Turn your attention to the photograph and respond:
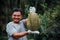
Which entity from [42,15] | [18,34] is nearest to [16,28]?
[18,34]

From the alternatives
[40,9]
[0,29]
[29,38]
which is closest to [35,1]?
[40,9]

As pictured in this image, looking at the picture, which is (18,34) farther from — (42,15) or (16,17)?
(42,15)

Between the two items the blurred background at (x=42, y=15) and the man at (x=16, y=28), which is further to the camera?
the blurred background at (x=42, y=15)

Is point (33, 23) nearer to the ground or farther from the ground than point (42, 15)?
farther from the ground

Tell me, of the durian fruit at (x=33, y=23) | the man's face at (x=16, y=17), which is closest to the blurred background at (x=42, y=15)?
the man's face at (x=16, y=17)

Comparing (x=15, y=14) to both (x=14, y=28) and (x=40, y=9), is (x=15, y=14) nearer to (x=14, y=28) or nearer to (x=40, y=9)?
(x=14, y=28)

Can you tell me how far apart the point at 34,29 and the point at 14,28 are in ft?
0.90

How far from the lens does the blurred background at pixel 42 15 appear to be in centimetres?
534

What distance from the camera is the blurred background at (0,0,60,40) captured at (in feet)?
17.5

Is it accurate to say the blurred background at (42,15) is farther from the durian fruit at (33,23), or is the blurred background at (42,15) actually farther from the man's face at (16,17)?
the durian fruit at (33,23)

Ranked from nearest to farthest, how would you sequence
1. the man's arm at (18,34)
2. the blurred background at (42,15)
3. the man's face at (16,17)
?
1. the man's arm at (18,34)
2. the man's face at (16,17)
3. the blurred background at (42,15)

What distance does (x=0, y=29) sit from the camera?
18.6ft

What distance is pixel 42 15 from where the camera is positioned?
22.7 ft

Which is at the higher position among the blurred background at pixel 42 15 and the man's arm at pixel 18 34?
the man's arm at pixel 18 34
